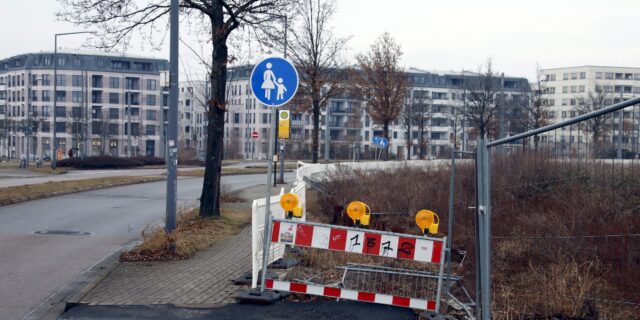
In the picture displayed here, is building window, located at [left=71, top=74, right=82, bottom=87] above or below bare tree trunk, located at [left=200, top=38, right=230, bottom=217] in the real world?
above

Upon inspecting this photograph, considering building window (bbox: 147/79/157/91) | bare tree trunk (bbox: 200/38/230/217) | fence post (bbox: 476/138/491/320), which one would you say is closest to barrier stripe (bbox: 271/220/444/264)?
fence post (bbox: 476/138/491/320)

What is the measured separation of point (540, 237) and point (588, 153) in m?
1.13

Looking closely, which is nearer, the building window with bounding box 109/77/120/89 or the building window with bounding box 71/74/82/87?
the building window with bounding box 71/74/82/87

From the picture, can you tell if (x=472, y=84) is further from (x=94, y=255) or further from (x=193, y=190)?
(x=94, y=255)

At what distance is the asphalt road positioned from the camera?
29.5 feet

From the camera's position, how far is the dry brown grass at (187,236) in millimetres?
11008

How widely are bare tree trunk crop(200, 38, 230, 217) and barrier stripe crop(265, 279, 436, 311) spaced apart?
24.7 ft

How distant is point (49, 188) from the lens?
Result: 25297 mm

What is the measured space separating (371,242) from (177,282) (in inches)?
116

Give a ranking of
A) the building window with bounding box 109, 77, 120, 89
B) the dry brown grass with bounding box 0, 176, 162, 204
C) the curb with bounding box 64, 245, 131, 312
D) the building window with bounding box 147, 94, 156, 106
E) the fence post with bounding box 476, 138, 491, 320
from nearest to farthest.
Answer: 1. the fence post with bounding box 476, 138, 491, 320
2. the curb with bounding box 64, 245, 131, 312
3. the dry brown grass with bounding box 0, 176, 162, 204
4. the building window with bounding box 109, 77, 120, 89
5. the building window with bounding box 147, 94, 156, 106

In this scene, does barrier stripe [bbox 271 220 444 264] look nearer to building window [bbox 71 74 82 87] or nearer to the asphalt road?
the asphalt road

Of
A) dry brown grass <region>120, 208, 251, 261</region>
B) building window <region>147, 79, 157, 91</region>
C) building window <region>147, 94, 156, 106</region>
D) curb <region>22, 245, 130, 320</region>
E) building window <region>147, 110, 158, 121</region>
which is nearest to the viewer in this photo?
curb <region>22, 245, 130, 320</region>

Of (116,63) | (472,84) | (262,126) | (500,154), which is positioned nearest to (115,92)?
(116,63)

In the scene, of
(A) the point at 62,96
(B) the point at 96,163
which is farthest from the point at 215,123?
(A) the point at 62,96
